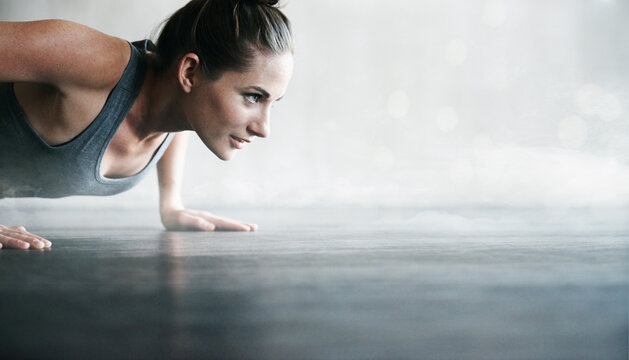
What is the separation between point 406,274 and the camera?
60cm

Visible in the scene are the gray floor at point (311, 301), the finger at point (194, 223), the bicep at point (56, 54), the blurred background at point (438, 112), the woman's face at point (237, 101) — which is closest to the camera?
the gray floor at point (311, 301)

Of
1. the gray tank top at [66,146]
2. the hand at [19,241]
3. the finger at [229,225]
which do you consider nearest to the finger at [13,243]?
the hand at [19,241]

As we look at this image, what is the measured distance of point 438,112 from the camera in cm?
224

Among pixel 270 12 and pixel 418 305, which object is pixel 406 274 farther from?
pixel 270 12

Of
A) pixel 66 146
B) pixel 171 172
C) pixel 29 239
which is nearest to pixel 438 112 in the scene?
pixel 171 172

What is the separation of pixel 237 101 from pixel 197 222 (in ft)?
1.15

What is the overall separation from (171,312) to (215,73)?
46 centimetres

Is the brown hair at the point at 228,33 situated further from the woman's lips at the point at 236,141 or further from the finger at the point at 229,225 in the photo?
the finger at the point at 229,225

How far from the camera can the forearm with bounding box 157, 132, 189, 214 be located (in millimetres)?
1144

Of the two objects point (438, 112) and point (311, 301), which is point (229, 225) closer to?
point (311, 301)

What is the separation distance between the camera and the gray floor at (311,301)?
34 centimetres

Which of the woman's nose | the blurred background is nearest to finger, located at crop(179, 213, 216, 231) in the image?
the woman's nose

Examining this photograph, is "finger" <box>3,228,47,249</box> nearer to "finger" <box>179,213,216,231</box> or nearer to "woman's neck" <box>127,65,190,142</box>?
"woman's neck" <box>127,65,190,142</box>

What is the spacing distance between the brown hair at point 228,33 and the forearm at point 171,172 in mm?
363
